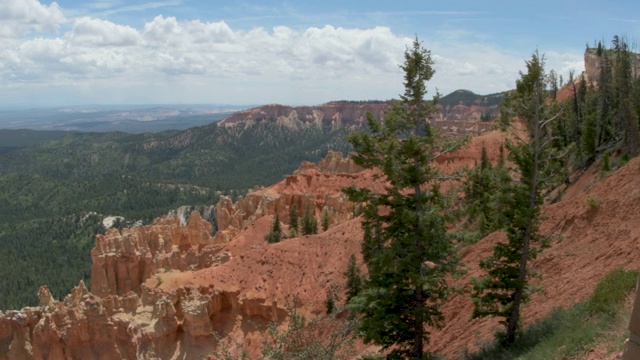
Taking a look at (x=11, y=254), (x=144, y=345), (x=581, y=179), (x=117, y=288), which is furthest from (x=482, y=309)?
(x=11, y=254)

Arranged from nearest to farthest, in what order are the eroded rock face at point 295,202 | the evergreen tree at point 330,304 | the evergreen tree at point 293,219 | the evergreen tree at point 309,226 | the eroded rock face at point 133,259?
the evergreen tree at point 330,304
the eroded rock face at point 133,259
the evergreen tree at point 309,226
the evergreen tree at point 293,219
the eroded rock face at point 295,202

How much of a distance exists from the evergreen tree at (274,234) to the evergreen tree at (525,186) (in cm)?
3840

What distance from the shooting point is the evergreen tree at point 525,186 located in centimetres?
1503

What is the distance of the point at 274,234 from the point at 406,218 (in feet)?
129

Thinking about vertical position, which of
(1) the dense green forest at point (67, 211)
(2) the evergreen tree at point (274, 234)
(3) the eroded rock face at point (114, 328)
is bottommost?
(1) the dense green forest at point (67, 211)

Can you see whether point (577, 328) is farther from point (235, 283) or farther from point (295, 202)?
point (295, 202)

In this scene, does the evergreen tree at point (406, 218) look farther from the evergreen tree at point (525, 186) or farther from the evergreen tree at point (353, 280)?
the evergreen tree at point (353, 280)

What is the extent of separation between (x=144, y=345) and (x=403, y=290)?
81.2 feet

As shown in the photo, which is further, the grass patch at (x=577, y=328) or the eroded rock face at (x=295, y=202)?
the eroded rock face at (x=295, y=202)

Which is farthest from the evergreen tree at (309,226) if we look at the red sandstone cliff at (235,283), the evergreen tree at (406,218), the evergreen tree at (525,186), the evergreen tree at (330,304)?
the evergreen tree at (525,186)

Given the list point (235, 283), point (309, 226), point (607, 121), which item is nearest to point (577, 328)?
point (235, 283)

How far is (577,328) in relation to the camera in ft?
42.4

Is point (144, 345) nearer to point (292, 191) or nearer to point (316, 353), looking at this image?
point (316, 353)

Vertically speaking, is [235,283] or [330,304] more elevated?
[235,283]
